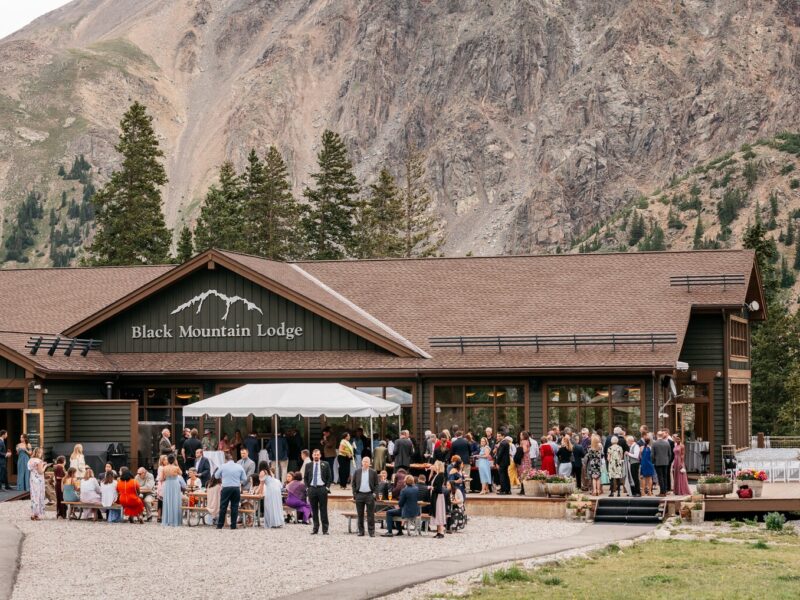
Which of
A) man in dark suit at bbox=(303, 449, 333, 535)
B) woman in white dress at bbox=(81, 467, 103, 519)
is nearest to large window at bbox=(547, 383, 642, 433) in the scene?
man in dark suit at bbox=(303, 449, 333, 535)

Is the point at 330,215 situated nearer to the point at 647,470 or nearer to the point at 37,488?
the point at 647,470

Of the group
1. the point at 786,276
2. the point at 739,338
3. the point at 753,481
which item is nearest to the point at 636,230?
the point at 786,276

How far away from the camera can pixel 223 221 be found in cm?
7362

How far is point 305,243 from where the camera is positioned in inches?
3127

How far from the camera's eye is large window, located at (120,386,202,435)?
35312 millimetres

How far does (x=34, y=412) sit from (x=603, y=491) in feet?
47.1

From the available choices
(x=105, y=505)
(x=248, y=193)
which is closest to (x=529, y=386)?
(x=105, y=505)

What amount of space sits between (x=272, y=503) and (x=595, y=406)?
1130 centimetres

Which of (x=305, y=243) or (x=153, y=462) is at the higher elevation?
(x=305, y=243)

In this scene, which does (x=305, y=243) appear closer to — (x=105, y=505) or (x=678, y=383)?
(x=678, y=383)

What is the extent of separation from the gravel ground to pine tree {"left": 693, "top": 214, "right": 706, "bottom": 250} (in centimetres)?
12301

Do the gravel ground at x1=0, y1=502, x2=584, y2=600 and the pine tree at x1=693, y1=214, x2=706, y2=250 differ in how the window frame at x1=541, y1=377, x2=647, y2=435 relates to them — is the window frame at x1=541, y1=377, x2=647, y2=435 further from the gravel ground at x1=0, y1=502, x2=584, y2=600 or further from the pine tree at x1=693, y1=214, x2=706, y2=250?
the pine tree at x1=693, y1=214, x2=706, y2=250

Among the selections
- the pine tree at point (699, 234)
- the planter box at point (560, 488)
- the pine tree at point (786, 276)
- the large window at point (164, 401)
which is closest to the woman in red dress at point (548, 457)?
the planter box at point (560, 488)

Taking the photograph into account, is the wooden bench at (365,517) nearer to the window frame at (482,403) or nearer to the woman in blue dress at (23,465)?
the window frame at (482,403)
